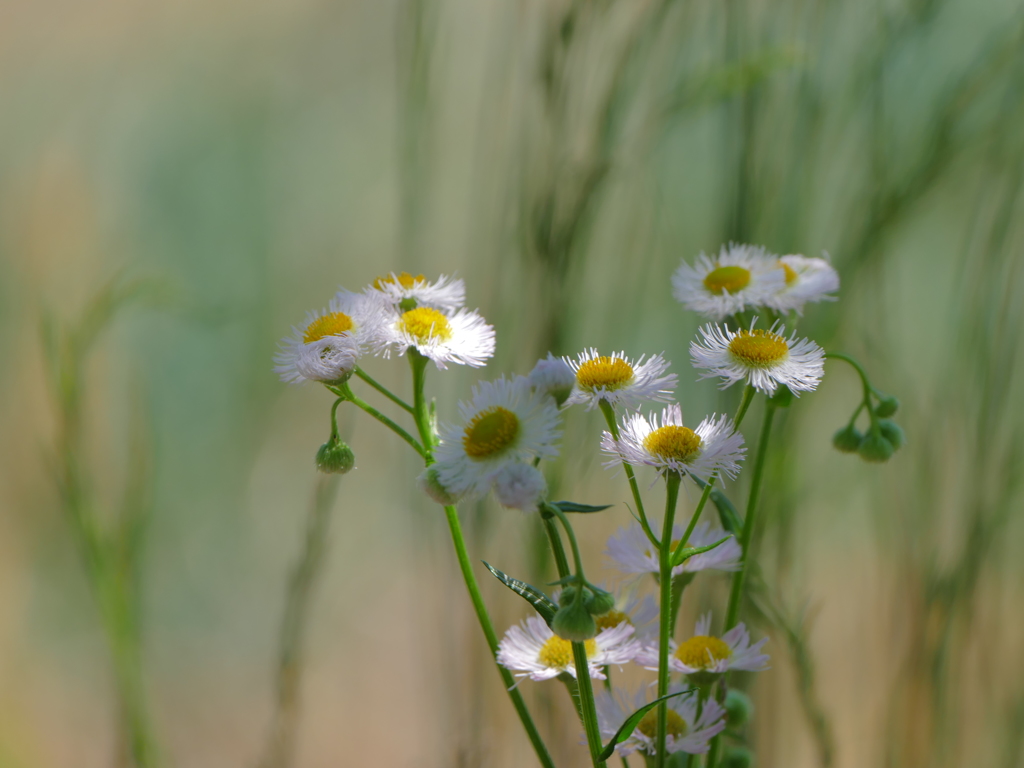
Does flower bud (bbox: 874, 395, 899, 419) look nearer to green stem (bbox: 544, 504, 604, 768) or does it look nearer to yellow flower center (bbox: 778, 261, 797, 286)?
yellow flower center (bbox: 778, 261, 797, 286)

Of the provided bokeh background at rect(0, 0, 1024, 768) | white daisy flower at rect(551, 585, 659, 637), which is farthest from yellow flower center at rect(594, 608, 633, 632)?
A: bokeh background at rect(0, 0, 1024, 768)

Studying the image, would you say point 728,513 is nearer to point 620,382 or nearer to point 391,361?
point 620,382

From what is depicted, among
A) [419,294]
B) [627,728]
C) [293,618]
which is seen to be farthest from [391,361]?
[627,728]

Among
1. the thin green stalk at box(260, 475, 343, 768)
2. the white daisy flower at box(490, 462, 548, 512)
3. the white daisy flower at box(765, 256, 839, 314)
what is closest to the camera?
the white daisy flower at box(490, 462, 548, 512)

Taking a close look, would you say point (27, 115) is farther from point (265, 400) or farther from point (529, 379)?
point (529, 379)

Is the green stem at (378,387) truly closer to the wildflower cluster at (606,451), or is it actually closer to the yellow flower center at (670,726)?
the wildflower cluster at (606,451)

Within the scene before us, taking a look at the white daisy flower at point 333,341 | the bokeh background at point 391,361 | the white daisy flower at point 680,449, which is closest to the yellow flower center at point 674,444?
the white daisy flower at point 680,449

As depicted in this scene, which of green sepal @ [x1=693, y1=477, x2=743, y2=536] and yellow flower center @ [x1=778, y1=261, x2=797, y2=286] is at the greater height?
yellow flower center @ [x1=778, y1=261, x2=797, y2=286]
